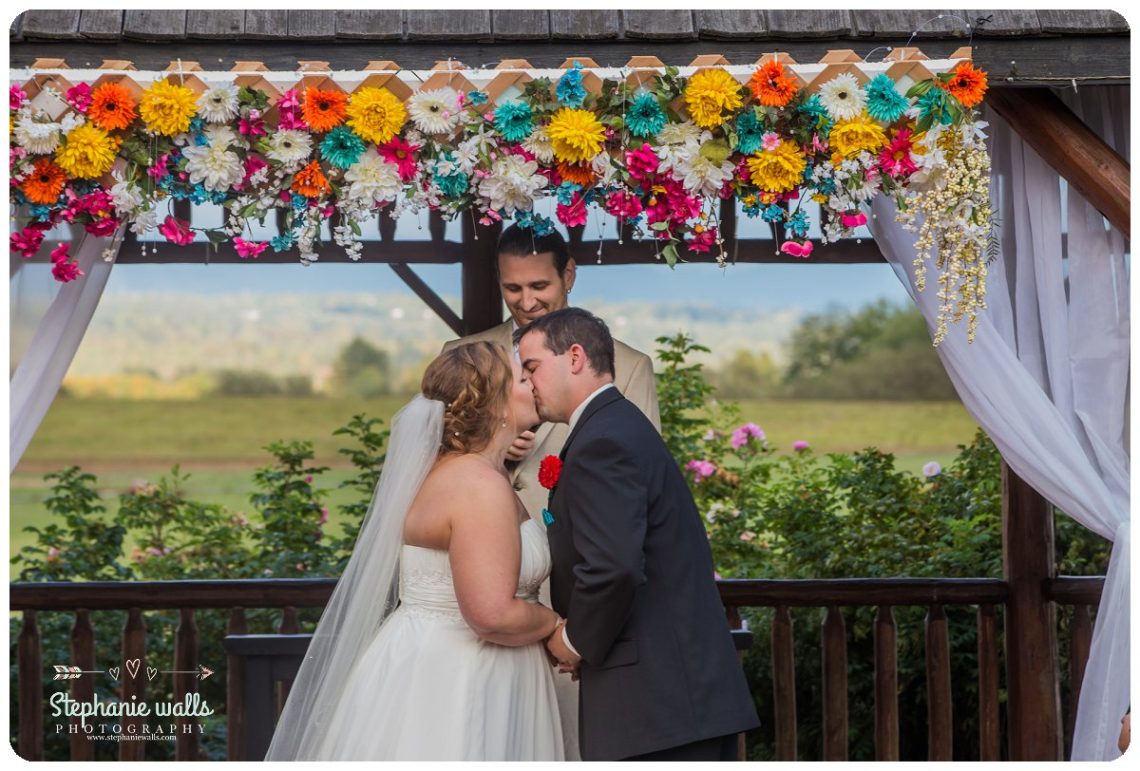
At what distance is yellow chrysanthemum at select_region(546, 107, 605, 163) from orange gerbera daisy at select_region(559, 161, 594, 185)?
0.06 m

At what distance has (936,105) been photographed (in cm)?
347

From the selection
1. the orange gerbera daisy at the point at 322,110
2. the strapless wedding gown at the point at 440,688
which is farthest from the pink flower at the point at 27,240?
the strapless wedding gown at the point at 440,688

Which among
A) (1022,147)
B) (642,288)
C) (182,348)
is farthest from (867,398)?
(1022,147)

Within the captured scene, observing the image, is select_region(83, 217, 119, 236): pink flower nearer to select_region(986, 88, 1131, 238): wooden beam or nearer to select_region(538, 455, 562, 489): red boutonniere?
select_region(538, 455, 562, 489): red boutonniere

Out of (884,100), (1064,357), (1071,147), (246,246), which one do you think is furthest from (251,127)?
(1064,357)

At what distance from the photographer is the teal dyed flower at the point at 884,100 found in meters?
3.47

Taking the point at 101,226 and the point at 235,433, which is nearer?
the point at 101,226

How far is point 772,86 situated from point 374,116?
3.48 feet

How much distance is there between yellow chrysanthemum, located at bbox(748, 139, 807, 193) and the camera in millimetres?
3480

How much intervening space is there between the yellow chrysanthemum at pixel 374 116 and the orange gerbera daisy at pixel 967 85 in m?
1.50

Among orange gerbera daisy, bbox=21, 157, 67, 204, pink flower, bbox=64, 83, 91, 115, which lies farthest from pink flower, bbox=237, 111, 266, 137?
orange gerbera daisy, bbox=21, 157, 67, 204

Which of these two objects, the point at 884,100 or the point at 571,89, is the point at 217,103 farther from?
the point at 884,100

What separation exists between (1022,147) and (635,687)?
2.12 meters

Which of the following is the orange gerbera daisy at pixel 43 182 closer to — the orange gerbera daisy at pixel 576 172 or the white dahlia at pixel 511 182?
the white dahlia at pixel 511 182
